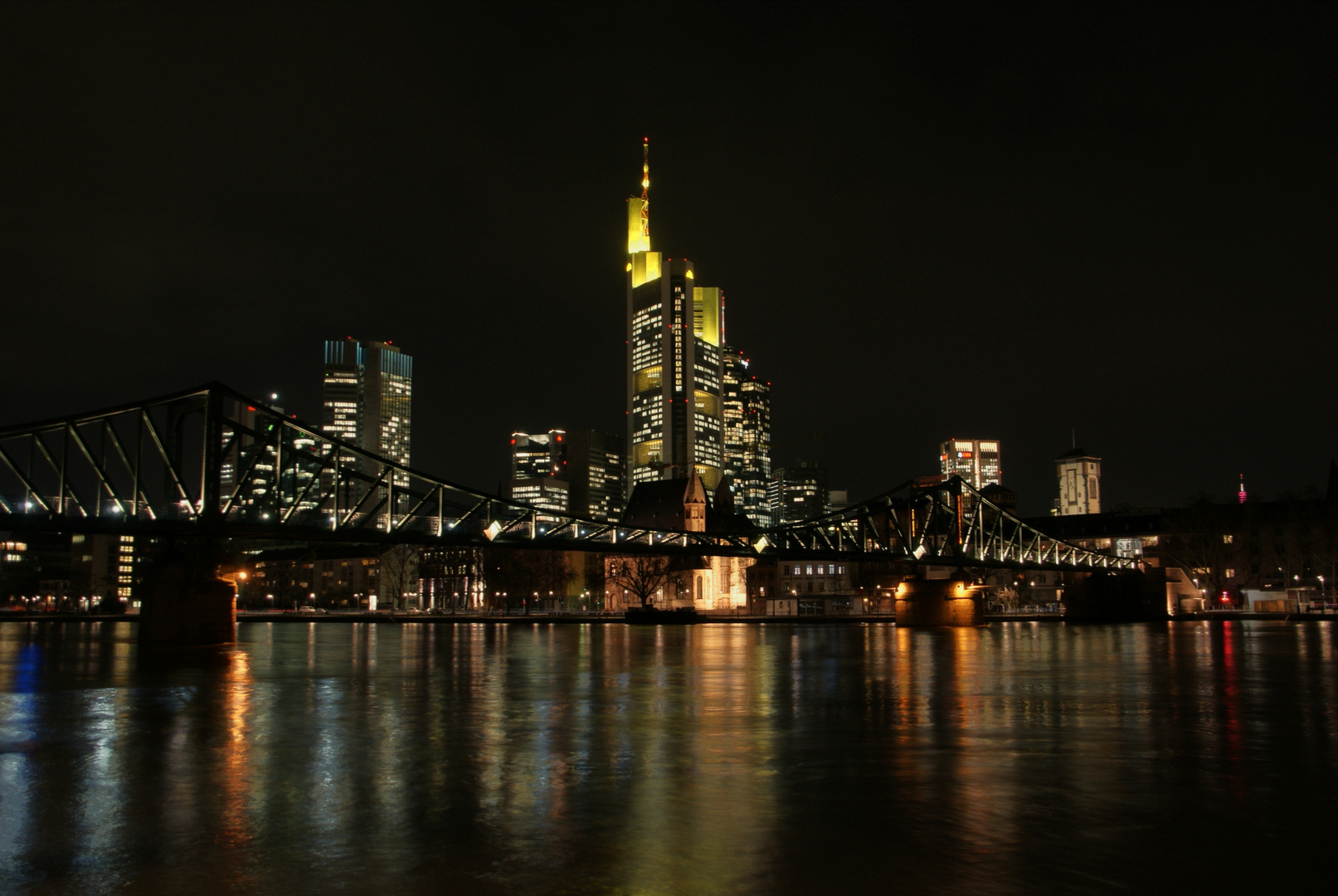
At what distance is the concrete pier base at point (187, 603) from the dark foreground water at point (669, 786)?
2618 cm

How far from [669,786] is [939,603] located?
291ft

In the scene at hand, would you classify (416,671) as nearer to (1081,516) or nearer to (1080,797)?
(1080,797)

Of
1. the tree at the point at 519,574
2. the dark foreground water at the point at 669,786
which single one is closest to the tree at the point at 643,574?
the tree at the point at 519,574

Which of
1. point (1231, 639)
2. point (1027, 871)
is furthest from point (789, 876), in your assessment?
point (1231, 639)

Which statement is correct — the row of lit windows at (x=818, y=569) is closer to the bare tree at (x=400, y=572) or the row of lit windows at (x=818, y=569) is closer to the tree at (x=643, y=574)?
the tree at (x=643, y=574)

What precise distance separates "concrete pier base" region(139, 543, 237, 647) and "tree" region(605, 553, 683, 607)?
68.3m

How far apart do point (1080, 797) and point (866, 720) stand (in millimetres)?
8900

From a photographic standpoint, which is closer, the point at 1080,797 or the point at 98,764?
the point at 1080,797

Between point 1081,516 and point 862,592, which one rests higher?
point 1081,516

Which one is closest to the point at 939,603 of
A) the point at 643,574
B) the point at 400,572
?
the point at 643,574

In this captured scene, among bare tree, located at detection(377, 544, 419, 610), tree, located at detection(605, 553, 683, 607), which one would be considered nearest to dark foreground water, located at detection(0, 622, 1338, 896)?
tree, located at detection(605, 553, 683, 607)

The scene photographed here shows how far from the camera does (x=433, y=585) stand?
170125 mm

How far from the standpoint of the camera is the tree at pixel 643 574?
134 m

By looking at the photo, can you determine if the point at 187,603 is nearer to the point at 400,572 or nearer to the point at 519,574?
the point at 519,574
